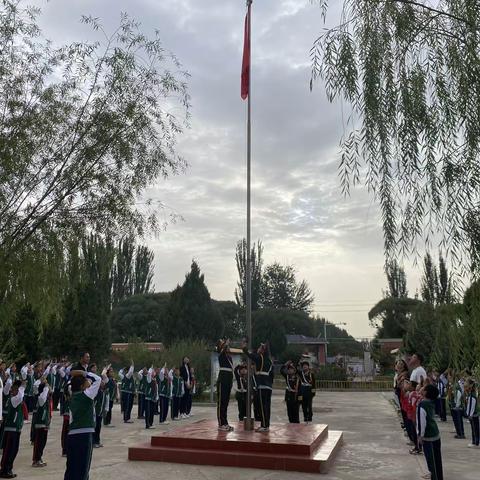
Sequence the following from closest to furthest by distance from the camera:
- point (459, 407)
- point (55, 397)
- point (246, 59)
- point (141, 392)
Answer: point (246, 59), point (459, 407), point (141, 392), point (55, 397)

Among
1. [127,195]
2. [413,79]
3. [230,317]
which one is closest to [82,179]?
[127,195]

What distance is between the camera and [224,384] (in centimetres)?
1091

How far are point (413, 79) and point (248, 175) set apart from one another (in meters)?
5.71

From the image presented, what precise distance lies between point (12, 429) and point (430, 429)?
20.9 feet

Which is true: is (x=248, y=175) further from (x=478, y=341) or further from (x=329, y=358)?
(x=329, y=358)

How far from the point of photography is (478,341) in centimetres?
595

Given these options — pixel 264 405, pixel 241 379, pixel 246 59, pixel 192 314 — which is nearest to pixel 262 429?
pixel 264 405

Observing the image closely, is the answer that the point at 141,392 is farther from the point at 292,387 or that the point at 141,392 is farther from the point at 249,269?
the point at 249,269

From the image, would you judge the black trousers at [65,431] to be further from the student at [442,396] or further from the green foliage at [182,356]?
the green foliage at [182,356]

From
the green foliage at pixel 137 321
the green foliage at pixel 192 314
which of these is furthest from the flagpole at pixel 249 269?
the green foliage at pixel 137 321

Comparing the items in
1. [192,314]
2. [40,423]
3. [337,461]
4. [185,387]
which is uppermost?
[192,314]

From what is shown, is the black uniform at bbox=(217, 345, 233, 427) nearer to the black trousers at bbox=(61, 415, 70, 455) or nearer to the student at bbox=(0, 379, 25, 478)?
the black trousers at bbox=(61, 415, 70, 455)

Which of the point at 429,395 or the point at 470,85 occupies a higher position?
the point at 470,85

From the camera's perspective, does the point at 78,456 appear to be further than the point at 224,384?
No
